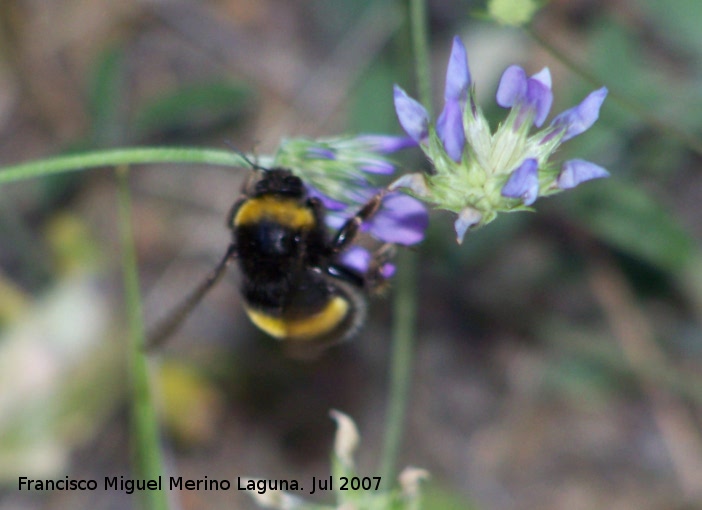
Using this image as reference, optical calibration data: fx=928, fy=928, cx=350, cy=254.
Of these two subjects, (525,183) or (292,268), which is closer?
(525,183)

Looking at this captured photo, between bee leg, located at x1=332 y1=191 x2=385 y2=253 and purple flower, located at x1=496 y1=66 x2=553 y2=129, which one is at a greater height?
purple flower, located at x1=496 y1=66 x2=553 y2=129

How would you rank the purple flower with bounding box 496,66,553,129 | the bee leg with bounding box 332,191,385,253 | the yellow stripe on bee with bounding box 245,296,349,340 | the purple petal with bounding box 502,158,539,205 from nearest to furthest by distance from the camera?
1. the purple petal with bounding box 502,158,539,205
2. the purple flower with bounding box 496,66,553,129
3. the bee leg with bounding box 332,191,385,253
4. the yellow stripe on bee with bounding box 245,296,349,340

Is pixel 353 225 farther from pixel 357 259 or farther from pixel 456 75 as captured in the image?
pixel 456 75

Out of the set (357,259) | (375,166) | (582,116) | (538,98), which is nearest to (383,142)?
(375,166)

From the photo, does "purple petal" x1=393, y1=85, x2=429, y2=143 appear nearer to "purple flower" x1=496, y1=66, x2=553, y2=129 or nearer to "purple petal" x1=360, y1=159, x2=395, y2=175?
"purple flower" x1=496, y1=66, x2=553, y2=129

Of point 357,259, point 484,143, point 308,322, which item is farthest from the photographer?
point 357,259

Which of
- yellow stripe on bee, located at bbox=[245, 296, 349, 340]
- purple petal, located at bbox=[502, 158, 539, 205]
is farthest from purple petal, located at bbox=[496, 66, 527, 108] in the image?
yellow stripe on bee, located at bbox=[245, 296, 349, 340]

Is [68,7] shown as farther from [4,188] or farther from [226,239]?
[226,239]

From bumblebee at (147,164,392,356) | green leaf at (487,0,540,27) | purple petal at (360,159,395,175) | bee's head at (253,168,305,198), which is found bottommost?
bumblebee at (147,164,392,356)
